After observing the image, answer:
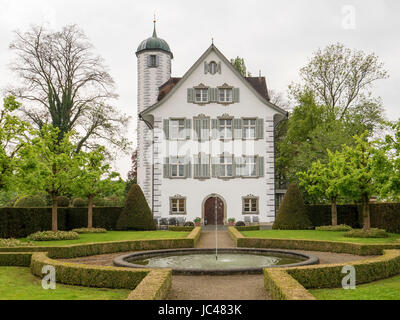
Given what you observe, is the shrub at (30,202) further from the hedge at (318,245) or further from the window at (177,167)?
the hedge at (318,245)

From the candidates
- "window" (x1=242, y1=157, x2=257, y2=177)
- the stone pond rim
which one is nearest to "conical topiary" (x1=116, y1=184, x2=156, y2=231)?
"window" (x1=242, y1=157, x2=257, y2=177)

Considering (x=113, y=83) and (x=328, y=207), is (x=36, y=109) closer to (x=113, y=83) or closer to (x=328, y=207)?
(x=113, y=83)

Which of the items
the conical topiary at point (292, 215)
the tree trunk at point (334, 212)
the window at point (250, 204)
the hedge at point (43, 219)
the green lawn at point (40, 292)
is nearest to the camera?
the green lawn at point (40, 292)

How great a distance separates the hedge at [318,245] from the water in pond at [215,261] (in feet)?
9.90

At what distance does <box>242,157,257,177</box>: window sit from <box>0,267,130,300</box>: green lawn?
2373 centimetres

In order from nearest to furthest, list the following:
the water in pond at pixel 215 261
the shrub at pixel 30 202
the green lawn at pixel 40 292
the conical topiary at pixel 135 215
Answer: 1. the green lawn at pixel 40 292
2. the water in pond at pixel 215 261
3. the conical topiary at pixel 135 215
4. the shrub at pixel 30 202

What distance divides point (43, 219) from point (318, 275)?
19.9 m

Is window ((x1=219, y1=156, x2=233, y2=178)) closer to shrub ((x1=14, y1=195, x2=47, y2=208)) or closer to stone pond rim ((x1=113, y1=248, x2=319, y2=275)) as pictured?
shrub ((x1=14, y1=195, x2=47, y2=208))

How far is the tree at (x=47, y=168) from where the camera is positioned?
1866cm

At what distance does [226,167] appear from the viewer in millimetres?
34250

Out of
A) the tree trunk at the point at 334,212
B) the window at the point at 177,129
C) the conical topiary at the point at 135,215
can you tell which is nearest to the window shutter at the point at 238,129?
the window at the point at 177,129

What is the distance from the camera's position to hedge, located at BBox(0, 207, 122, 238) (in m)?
23.5

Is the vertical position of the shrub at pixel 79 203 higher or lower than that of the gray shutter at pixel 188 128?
lower

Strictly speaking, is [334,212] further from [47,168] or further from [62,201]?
[62,201]
